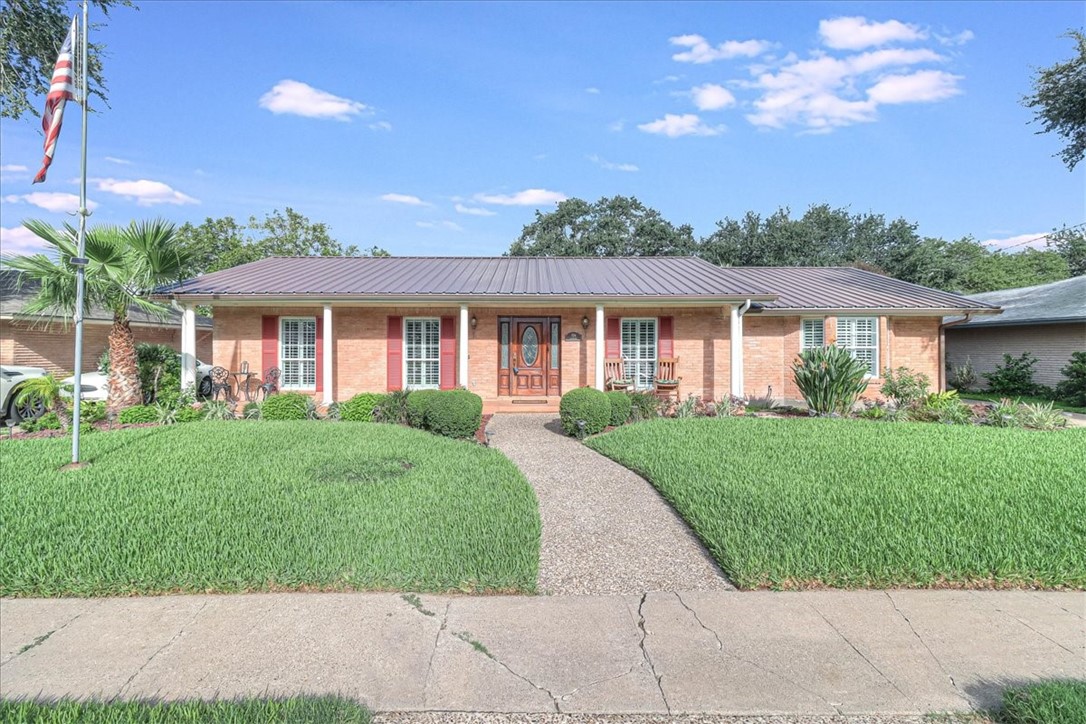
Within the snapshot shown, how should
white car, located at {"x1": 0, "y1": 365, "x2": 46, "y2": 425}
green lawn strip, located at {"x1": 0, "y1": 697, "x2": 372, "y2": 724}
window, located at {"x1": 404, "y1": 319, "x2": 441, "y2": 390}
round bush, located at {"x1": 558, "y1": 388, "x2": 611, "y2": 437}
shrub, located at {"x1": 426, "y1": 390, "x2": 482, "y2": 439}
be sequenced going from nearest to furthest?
green lawn strip, located at {"x1": 0, "y1": 697, "x2": 372, "y2": 724}
shrub, located at {"x1": 426, "y1": 390, "x2": 482, "y2": 439}
round bush, located at {"x1": 558, "y1": 388, "x2": 611, "y2": 437}
white car, located at {"x1": 0, "y1": 365, "x2": 46, "y2": 425}
window, located at {"x1": 404, "y1": 319, "x2": 441, "y2": 390}

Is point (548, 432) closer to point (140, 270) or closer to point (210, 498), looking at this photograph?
point (210, 498)

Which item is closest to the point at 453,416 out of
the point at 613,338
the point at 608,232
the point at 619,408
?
the point at 619,408

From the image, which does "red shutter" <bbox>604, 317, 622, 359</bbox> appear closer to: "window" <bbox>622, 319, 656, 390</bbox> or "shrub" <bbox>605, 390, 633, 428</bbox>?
"window" <bbox>622, 319, 656, 390</bbox>

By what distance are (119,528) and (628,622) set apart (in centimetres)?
474

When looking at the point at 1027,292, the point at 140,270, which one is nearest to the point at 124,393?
the point at 140,270

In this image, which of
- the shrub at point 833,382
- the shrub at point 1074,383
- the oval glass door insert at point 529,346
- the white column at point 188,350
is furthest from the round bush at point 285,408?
the shrub at point 1074,383

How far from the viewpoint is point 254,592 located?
4.40 meters

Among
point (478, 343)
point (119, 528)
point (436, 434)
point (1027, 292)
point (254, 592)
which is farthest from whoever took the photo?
point (1027, 292)

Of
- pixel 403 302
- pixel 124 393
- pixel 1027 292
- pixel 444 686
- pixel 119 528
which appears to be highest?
pixel 1027 292

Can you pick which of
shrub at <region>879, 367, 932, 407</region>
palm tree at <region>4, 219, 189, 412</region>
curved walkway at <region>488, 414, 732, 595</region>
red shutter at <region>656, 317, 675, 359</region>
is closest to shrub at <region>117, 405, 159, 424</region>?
palm tree at <region>4, 219, 189, 412</region>

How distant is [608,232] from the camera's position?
42.3 metres

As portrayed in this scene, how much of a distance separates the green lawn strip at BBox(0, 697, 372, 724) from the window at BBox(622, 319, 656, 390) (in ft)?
Result: 39.8

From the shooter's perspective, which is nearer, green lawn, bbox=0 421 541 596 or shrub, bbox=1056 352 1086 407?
green lawn, bbox=0 421 541 596

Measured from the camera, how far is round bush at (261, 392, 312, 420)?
1144cm
